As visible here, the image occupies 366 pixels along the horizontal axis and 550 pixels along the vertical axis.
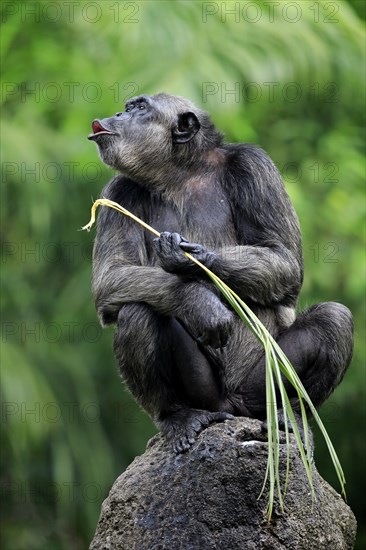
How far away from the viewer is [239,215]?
695cm

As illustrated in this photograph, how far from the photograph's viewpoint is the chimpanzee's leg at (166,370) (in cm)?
642

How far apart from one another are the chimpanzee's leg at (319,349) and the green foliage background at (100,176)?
4.14 m

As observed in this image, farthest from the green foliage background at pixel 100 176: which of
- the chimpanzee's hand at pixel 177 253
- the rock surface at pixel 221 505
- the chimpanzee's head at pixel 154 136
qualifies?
the rock surface at pixel 221 505

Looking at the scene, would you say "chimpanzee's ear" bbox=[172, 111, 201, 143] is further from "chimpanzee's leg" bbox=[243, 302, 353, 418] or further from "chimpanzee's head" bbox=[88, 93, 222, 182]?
"chimpanzee's leg" bbox=[243, 302, 353, 418]

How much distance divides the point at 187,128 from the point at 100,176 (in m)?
5.17

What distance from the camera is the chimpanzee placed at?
6.42 meters

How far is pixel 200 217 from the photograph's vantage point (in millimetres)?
6945

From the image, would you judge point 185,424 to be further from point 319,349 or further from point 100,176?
point 100,176

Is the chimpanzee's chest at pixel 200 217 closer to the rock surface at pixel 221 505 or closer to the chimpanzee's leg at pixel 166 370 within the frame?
the chimpanzee's leg at pixel 166 370

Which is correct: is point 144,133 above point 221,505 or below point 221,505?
above

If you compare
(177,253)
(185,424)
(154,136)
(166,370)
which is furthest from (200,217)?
(185,424)

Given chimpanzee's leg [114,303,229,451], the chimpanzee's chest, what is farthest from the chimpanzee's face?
chimpanzee's leg [114,303,229,451]

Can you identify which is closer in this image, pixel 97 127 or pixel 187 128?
pixel 97 127

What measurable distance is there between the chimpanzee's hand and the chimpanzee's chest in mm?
584
